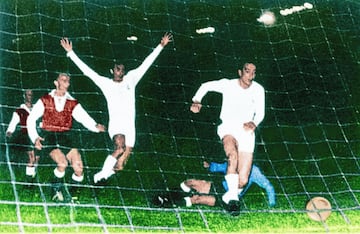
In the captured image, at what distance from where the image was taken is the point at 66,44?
347 cm

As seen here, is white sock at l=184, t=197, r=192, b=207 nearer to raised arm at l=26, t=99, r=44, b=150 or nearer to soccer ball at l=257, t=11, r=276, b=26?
raised arm at l=26, t=99, r=44, b=150

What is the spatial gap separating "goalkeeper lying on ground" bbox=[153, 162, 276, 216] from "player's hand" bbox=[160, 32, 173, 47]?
694mm

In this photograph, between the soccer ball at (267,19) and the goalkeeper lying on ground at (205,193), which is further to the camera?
the soccer ball at (267,19)

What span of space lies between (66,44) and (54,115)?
45 centimetres

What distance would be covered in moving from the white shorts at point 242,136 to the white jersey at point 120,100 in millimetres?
481

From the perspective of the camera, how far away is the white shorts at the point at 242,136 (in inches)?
132

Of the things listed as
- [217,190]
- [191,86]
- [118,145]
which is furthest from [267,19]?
[118,145]

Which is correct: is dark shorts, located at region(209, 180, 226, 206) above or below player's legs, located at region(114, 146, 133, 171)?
below

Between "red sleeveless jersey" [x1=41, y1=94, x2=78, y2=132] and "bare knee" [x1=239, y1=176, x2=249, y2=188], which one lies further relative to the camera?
"bare knee" [x1=239, y1=176, x2=249, y2=188]

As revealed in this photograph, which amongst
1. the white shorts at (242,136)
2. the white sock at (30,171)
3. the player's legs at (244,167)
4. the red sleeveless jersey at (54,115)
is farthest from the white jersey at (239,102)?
the white sock at (30,171)

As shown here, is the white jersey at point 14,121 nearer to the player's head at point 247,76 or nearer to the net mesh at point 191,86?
the net mesh at point 191,86

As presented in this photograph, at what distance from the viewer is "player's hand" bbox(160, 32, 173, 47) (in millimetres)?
3477

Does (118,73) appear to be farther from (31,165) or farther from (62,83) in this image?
(31,165)

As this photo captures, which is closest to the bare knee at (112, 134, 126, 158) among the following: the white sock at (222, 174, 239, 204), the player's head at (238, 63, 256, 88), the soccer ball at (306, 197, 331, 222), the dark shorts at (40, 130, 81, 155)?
the dark shorts at (40, 130, 81, 155)
